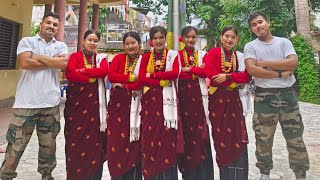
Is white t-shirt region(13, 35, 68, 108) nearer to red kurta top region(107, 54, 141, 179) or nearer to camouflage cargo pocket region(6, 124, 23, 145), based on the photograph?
camouflage cargo pocket region(6, 124, 23, 145)

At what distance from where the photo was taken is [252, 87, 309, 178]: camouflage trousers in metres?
3.25

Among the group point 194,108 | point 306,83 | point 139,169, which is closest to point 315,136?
point 194,108

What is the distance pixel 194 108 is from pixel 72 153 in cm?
137

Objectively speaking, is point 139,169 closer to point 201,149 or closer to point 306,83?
point 201,149

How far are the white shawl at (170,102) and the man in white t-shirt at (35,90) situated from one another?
3.56 feet

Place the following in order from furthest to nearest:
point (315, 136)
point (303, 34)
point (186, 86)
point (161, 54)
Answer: point (303, 34) → point (315, 136) → point (186, 86) → point (161, 54)

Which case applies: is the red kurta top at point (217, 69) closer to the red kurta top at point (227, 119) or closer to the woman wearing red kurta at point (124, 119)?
the red kurta top at point (227, 119)

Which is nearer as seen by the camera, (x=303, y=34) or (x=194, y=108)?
(x=194, y=108)

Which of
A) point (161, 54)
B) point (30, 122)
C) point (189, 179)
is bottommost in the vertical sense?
point (189, 179)

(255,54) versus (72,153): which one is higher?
(255,54)

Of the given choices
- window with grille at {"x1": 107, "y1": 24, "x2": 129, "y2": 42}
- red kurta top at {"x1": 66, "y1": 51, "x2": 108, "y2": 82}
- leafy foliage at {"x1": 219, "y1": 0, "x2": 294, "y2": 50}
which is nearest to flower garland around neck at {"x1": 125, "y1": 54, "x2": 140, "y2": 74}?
red kurta top at {"x1": 66, "y1": 51, "x2": 108, "y2": 82}

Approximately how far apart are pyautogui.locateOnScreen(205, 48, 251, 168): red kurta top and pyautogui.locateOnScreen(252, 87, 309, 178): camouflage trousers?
0.46 meters

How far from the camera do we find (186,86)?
3111 mm

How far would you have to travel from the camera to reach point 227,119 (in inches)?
116
